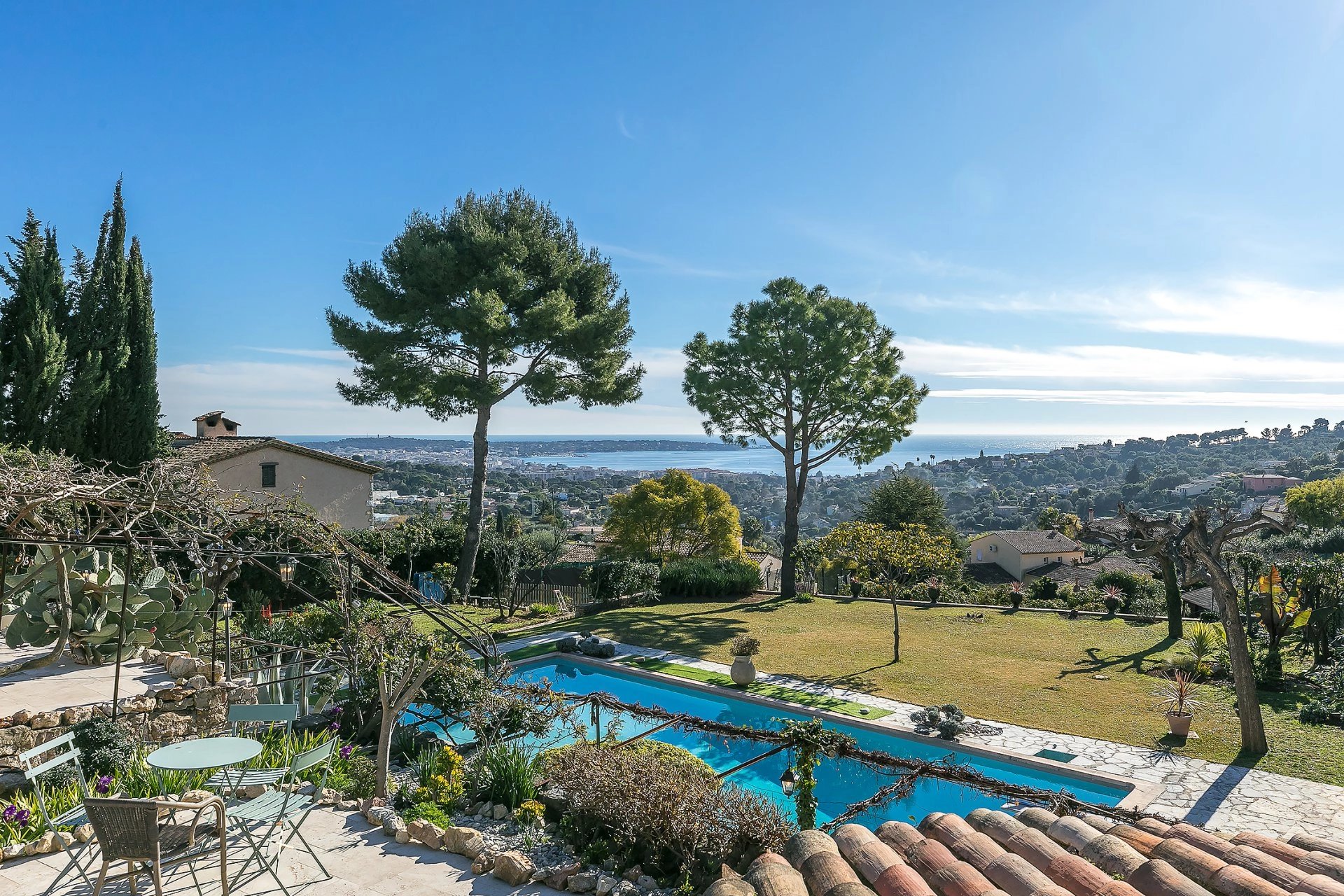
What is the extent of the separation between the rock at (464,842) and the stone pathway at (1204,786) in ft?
21.1

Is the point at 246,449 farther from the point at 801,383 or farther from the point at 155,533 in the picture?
the point at 801,383

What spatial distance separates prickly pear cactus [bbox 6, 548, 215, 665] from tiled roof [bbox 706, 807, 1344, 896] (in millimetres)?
8931

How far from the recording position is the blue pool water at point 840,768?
7992 millimetres

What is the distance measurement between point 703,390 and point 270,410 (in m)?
20.9

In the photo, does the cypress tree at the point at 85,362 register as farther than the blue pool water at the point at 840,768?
Yes

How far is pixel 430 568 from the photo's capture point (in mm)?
21281

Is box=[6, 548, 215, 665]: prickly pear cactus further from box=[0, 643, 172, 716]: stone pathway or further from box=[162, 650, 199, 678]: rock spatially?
box=[162, 650, 199, 678]: rock

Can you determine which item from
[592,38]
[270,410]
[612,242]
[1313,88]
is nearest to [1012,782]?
[1313,88]

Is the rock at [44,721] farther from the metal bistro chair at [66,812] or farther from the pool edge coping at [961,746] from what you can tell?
the pool edge coping at [961,746]

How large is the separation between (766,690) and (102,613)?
955 centimetres

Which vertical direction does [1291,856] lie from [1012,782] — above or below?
above

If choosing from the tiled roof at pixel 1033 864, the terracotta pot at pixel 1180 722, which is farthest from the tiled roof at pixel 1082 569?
the tiled roof at pixel 1033 864

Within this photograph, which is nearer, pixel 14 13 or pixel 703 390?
pixel 14 13

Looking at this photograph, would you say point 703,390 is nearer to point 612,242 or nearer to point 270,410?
point 612,242
